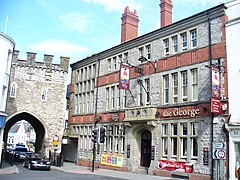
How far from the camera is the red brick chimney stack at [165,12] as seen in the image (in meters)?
25.9

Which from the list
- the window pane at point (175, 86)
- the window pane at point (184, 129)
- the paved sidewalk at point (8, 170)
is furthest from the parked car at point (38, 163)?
the window pane at point (175, 86)

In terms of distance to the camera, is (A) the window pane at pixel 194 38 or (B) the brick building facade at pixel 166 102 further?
(A) the window pane at pixel 194 38

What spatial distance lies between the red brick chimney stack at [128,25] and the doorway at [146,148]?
9.69 metres

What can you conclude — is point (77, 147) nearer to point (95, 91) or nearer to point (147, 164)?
point (95, 91)

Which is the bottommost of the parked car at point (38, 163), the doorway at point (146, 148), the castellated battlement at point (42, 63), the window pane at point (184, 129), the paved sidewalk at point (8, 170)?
the paved sidewalk at point (8, 170)

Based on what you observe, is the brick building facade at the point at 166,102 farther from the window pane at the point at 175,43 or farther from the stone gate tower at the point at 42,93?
the stone gate tower at the point at 42,93

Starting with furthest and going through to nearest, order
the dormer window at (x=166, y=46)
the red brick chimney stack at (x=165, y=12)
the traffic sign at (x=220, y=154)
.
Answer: the red brick chimney stack at (x=165, y=12) → the dormer window at (x=166, y=46) → the traffic sign at (x=220, y=154)

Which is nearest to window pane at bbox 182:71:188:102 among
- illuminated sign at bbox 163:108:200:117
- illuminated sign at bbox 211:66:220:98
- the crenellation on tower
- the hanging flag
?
illuminated sign at bbox 163:108:200:117

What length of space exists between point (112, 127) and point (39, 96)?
572 inches

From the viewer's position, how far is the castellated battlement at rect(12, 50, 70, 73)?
3709 centimetres

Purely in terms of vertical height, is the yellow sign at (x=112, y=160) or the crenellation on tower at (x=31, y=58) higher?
the crenellation on tower at (x=31, y=58)

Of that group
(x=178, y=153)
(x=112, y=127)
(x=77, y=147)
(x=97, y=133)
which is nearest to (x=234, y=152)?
(x=178, y=153)

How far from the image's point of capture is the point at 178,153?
1977cm

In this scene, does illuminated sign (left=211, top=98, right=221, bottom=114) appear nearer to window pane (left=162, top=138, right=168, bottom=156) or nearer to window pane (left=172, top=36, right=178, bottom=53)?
window pane (left=162, top=138, right=168, bottom=156)
